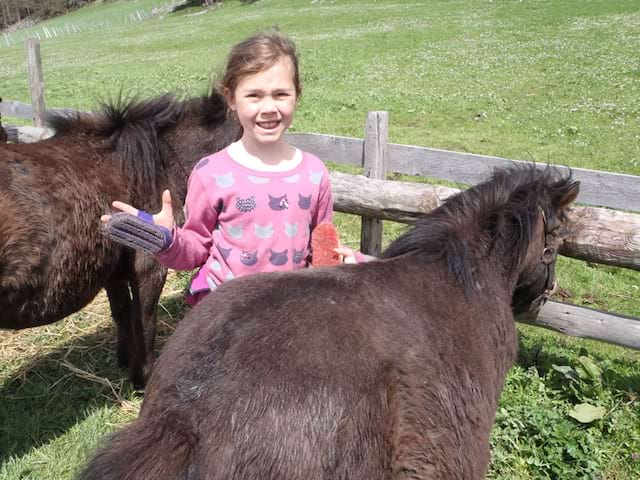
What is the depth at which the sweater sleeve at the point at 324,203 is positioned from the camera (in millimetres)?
2727

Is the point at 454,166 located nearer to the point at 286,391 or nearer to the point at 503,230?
the point at 503,230

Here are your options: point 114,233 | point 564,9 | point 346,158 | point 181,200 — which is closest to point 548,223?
point 114,233

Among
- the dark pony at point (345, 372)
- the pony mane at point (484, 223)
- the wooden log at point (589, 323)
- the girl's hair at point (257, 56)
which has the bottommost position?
the wooden log at point (589, 323)

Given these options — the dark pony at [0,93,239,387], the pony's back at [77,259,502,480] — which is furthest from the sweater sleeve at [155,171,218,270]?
the dark pony at [0,93,239,387]

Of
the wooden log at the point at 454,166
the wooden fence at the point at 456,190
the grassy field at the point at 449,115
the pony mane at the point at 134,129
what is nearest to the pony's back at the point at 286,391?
the grassy field at the point at 449,115

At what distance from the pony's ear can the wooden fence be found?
0.71 meters

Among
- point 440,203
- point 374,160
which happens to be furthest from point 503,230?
point 374,160

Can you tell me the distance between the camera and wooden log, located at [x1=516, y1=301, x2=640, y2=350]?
3.71 metres

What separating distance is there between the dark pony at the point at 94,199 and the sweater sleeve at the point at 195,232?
109 cm

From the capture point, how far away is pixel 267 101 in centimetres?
246

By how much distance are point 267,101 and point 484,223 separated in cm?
117

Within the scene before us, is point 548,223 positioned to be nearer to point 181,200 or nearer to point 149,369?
point 181,200

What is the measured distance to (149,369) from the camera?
161 inches

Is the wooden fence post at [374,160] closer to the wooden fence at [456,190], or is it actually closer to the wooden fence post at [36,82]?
the wooden fence at [456,190]
